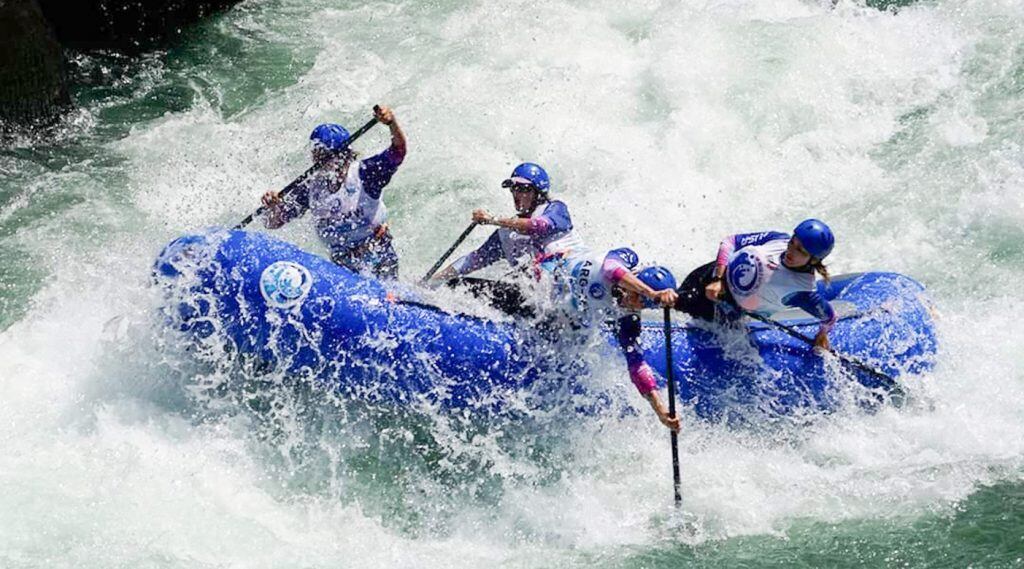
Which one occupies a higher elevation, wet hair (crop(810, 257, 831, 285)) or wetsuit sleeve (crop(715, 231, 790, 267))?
wetsuit sleeve (crop(715, 231, 790, 267))

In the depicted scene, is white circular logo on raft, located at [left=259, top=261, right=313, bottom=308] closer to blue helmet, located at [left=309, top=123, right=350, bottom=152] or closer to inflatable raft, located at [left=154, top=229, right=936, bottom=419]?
inflatable raft, located at [left=154, top=229, right=936, bottom=419]

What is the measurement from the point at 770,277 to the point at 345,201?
3.04m

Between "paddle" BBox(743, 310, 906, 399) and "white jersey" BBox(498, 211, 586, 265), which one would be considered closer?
"paddle" BBox(743, 310, 906, 399)

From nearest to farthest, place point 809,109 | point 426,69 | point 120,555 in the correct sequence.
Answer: point 120,555 < point 809,109 < point 426,69

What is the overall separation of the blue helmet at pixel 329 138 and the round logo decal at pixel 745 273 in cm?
286

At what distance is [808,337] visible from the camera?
7.30 m

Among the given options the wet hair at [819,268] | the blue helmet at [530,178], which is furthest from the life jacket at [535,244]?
the wet hair at [819,268]

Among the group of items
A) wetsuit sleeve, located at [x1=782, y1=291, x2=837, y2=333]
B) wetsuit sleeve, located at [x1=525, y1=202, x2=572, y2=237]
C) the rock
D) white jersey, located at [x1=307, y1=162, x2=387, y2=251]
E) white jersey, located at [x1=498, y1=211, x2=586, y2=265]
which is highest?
the rock

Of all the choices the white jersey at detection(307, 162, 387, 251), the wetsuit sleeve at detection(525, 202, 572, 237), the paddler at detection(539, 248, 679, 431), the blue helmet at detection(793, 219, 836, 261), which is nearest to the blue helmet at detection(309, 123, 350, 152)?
the white jersey at detection(307, 162, 387, 251)

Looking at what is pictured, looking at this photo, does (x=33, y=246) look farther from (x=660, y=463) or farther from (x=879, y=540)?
(x=879, y=540)

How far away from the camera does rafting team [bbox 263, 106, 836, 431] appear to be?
21.7 ft

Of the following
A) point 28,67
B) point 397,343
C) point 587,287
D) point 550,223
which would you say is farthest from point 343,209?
point 28,67

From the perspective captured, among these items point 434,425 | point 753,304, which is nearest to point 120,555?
point 434,425

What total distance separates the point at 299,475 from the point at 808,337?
3447mm
